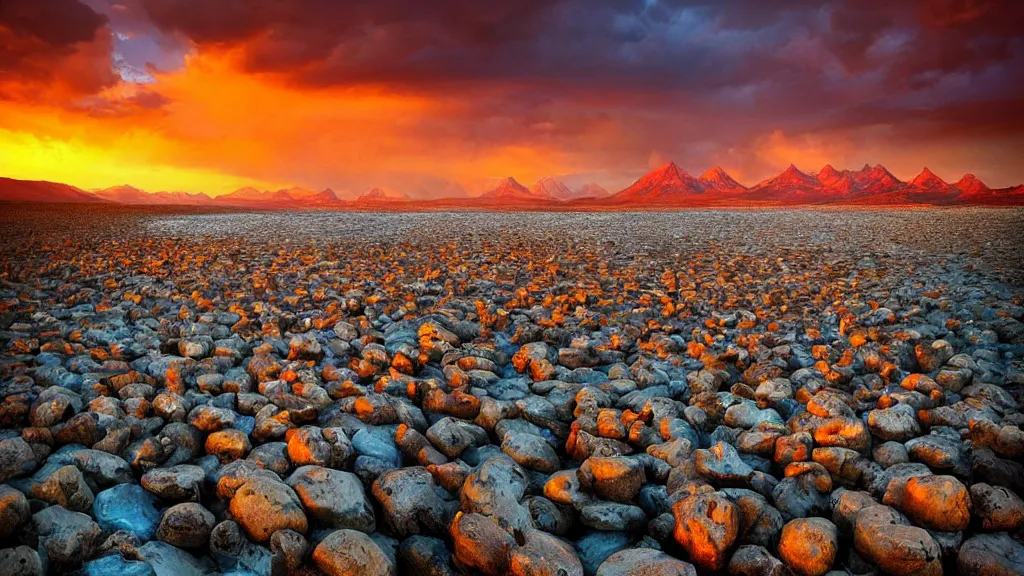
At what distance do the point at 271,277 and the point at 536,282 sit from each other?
464 cm

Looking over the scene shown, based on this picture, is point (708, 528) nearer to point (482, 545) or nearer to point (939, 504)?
point (482, 545)

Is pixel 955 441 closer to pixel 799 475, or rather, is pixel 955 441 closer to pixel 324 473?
pixel 799 475

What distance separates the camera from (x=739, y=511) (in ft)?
9.30

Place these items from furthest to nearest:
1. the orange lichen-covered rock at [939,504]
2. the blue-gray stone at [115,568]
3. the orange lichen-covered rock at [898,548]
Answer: the orange lichen-covered rock at [939,504], the orange lichen-covered rock at [898,548], the blue-gray stone at [115,568]

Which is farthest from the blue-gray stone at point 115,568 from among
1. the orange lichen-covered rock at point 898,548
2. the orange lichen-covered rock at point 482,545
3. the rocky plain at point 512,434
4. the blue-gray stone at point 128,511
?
the orange lichen-covered rock at point 898,548

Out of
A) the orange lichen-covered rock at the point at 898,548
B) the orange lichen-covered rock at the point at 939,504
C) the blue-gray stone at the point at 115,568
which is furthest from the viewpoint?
the orange lichen-covered rock at the point at 939,504

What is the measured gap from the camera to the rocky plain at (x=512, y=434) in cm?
265

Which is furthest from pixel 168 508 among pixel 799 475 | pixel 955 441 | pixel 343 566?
pixel 955 441

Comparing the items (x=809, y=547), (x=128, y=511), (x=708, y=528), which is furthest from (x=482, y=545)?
(x=128, y=511)

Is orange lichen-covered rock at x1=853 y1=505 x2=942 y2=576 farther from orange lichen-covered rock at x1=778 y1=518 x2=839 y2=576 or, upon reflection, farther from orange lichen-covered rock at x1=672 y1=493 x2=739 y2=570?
orange lichen-covered rock at x1=672 y1=493 x2=739 y2=570

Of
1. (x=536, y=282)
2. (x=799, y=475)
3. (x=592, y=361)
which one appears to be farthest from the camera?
(x=536, y=282)

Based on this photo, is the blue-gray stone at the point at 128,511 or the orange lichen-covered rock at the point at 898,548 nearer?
the orange lichen-covered rock at the point at 898,548

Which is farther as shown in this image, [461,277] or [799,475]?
[461,277]

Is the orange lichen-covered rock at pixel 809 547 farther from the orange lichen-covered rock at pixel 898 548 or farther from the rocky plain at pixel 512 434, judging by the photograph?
the orange lichen-covered rock at pixel 898 548
